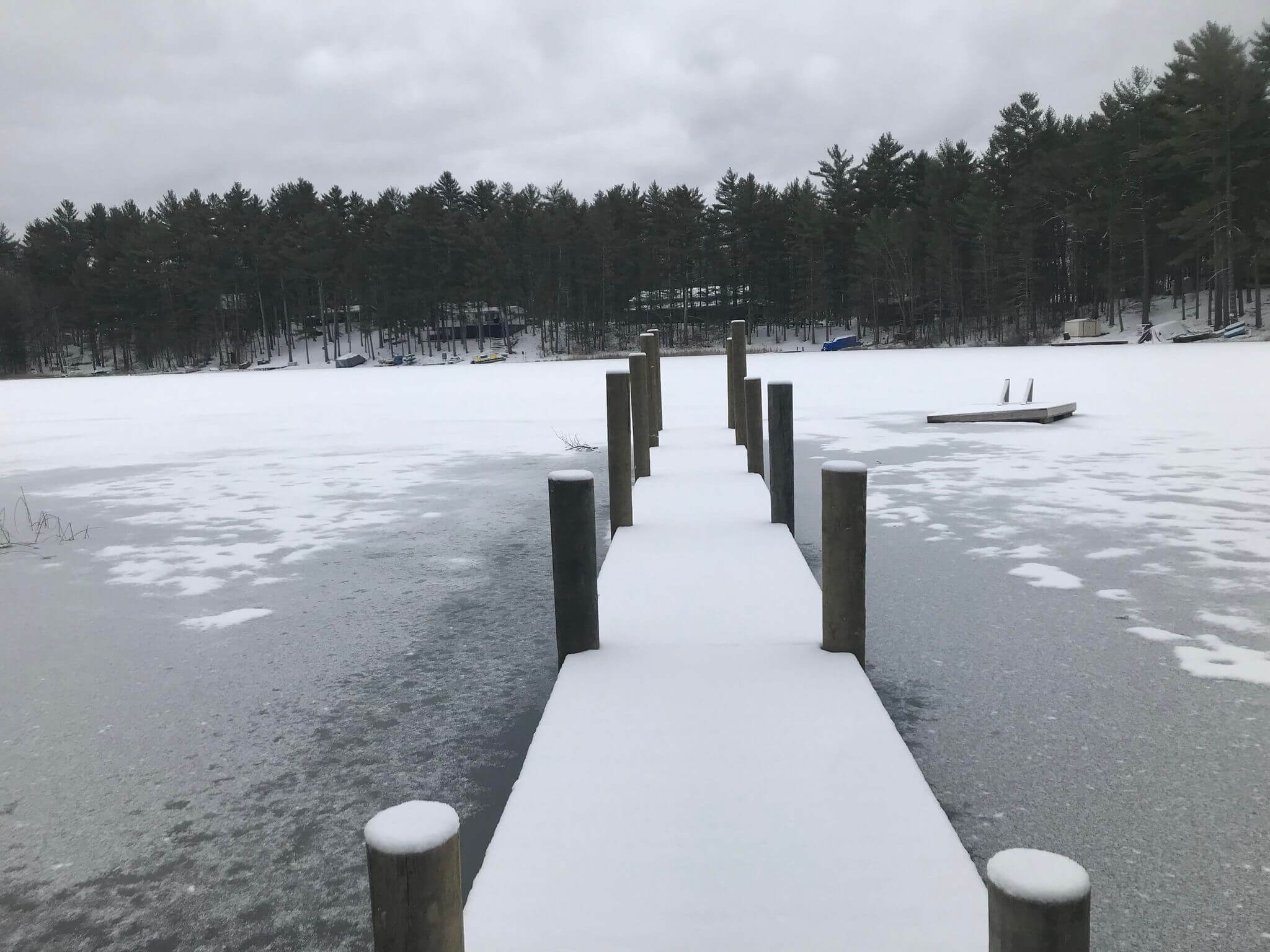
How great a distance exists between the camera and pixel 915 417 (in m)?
14.3

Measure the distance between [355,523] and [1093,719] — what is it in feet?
19.4

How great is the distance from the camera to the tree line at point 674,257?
5072 cm

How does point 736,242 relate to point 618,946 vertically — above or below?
above

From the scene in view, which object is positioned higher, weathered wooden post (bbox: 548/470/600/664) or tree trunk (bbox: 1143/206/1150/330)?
tree trunk (bbox: 1143/206/1150/330)

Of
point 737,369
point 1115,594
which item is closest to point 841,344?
point 737,369

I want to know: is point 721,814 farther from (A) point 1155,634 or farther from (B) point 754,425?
(B) point 754,425

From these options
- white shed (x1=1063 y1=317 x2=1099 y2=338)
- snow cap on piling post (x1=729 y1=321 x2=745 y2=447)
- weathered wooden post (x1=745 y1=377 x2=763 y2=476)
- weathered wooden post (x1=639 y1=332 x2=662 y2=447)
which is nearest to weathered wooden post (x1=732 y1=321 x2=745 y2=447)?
snow cap on piling post (x1=729 y1=321 x2=745 y2=447)

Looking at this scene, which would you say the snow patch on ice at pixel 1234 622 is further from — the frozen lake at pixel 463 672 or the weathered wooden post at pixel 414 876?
the weathered wooden post at pixel 414 876

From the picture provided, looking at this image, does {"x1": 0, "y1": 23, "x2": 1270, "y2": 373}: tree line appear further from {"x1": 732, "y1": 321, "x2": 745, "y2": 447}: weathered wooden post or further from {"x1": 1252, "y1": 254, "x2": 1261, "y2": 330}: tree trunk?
{"x1": 732, "y1": 321, "x2": 745, "y2": 447}: weathered wooden post

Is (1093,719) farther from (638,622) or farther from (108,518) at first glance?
(108,518)

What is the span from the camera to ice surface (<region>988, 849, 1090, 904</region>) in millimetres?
1308

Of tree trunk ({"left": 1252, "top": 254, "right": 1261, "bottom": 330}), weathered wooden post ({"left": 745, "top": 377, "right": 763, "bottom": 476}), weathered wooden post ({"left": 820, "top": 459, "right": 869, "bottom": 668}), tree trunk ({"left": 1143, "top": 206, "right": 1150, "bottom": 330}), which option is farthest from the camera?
tree trunk ({"left": 1143, "top": 206, "right": 1150, "bottom": 330})

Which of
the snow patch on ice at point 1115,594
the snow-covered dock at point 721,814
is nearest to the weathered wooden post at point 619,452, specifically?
the snow-covered dock at point 721,814

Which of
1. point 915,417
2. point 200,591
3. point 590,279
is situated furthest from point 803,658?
point 590,279
